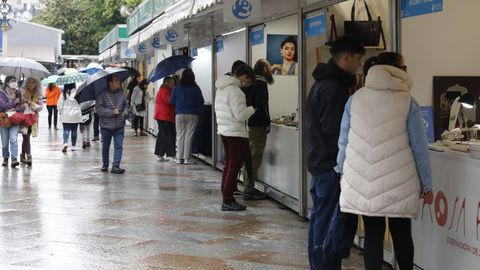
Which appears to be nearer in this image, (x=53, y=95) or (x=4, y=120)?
(x=4, y=120)

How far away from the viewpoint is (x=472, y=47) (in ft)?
21.1

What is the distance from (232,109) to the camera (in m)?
7.92

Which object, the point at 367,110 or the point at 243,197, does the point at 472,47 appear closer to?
the point at 367,110

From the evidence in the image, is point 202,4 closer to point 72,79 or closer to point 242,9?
point 242,9

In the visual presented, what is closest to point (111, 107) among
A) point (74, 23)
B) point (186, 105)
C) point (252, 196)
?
point (186, 105)

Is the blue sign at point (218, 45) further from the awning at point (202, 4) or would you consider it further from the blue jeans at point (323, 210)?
the blue jeans at point (323, 210)

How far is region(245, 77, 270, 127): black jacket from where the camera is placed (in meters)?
8.48

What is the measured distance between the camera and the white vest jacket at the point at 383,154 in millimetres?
4320

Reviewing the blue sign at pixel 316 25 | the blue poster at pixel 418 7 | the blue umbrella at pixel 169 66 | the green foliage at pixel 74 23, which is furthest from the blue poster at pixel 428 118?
the green foliage at pixel 74 23

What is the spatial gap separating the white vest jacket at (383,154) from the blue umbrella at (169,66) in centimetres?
879

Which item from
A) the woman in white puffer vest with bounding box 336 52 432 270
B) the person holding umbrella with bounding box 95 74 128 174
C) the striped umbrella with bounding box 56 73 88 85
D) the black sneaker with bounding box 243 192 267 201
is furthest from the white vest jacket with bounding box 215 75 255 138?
the striped umbrella with bounding box 56 73 88 85

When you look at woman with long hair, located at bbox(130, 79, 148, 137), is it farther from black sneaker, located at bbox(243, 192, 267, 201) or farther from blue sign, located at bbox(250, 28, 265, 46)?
black sneaker, located at bbox(243, 192, 267, 201)

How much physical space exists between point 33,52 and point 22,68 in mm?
20721

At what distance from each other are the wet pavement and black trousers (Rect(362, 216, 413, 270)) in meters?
1.31
